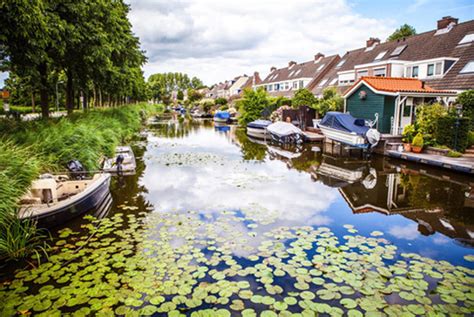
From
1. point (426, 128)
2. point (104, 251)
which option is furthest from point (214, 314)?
point (426, 128)

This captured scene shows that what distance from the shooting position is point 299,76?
45562 mm

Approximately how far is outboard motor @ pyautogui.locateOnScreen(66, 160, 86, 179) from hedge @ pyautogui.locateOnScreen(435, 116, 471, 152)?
16.4m

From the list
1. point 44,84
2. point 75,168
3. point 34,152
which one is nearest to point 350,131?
point 75,168

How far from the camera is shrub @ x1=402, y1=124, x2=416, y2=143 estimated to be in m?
18.1

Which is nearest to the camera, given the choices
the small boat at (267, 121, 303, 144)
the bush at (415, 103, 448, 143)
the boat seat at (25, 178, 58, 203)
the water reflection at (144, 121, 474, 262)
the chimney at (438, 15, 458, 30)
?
the boat seat at (25, 178, 58, 203)

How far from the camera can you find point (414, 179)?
497 inches

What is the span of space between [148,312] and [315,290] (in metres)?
2.46

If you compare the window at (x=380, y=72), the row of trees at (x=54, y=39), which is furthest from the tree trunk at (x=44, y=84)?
the window at (x=380, y=72)

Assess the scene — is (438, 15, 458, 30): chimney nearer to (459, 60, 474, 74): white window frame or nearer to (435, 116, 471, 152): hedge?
(459, 60, 474, 74): white window frame

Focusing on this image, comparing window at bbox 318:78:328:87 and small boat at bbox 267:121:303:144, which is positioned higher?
window at bbox 318:78:328:87

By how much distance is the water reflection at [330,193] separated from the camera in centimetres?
768

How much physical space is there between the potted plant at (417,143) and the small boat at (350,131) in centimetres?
176

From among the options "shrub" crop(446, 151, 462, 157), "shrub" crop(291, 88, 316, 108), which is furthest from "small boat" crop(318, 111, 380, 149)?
"shrub" crop(291, 88, 316, 108)

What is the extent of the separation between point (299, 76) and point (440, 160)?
33.5m
